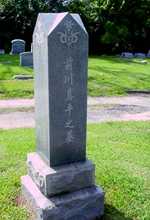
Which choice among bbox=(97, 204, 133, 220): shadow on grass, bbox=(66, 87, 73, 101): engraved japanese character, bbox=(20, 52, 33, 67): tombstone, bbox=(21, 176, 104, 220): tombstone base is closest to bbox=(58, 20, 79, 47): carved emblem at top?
bbox=(66, 87, 73, 101): engraved japanese character

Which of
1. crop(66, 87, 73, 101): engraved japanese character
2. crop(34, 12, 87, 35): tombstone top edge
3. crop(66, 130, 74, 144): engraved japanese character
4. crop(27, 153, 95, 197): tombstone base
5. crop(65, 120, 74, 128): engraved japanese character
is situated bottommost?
crop(27, 153, 95, 197): tombstone base

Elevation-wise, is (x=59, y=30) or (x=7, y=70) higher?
(x=59, y=30)

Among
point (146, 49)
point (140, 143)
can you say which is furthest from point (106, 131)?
point (146, 49)

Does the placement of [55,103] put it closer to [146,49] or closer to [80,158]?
[80,158]

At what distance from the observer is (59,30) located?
138 inches

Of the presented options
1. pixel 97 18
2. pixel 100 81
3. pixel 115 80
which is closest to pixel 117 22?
pixel 97 18

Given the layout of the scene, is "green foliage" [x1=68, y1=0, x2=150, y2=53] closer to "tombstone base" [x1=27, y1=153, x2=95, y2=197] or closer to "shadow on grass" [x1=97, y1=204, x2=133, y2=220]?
"shadow on grass" [x1=97, y1=204, x2=133, y2=220]

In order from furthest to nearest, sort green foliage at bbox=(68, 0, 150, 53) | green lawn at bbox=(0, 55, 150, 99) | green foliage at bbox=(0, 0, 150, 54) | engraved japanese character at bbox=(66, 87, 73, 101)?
1. green foliage at bbox=(0, 0, 150, 54)
2. green foliage at bbox=(68, 0, 150, 53)
3. green lawn at bbox=(0, 55, 150, 99)
4. engraved japanese character at bbox=(66, 87, 73, 101)

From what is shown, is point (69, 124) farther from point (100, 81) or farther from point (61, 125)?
point (100, 81)

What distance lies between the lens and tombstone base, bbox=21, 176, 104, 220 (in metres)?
3.76

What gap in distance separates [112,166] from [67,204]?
5.26 feet

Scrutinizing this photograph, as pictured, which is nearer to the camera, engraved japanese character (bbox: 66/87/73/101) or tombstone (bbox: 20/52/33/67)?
engraved japanese character (bbox: 66/87/73/101)

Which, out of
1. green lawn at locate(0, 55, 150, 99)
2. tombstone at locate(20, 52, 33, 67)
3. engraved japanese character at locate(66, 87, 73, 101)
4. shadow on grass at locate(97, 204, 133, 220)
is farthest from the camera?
tombstone at locate(20, 52, 33, 67)

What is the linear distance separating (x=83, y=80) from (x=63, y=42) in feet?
1.52
